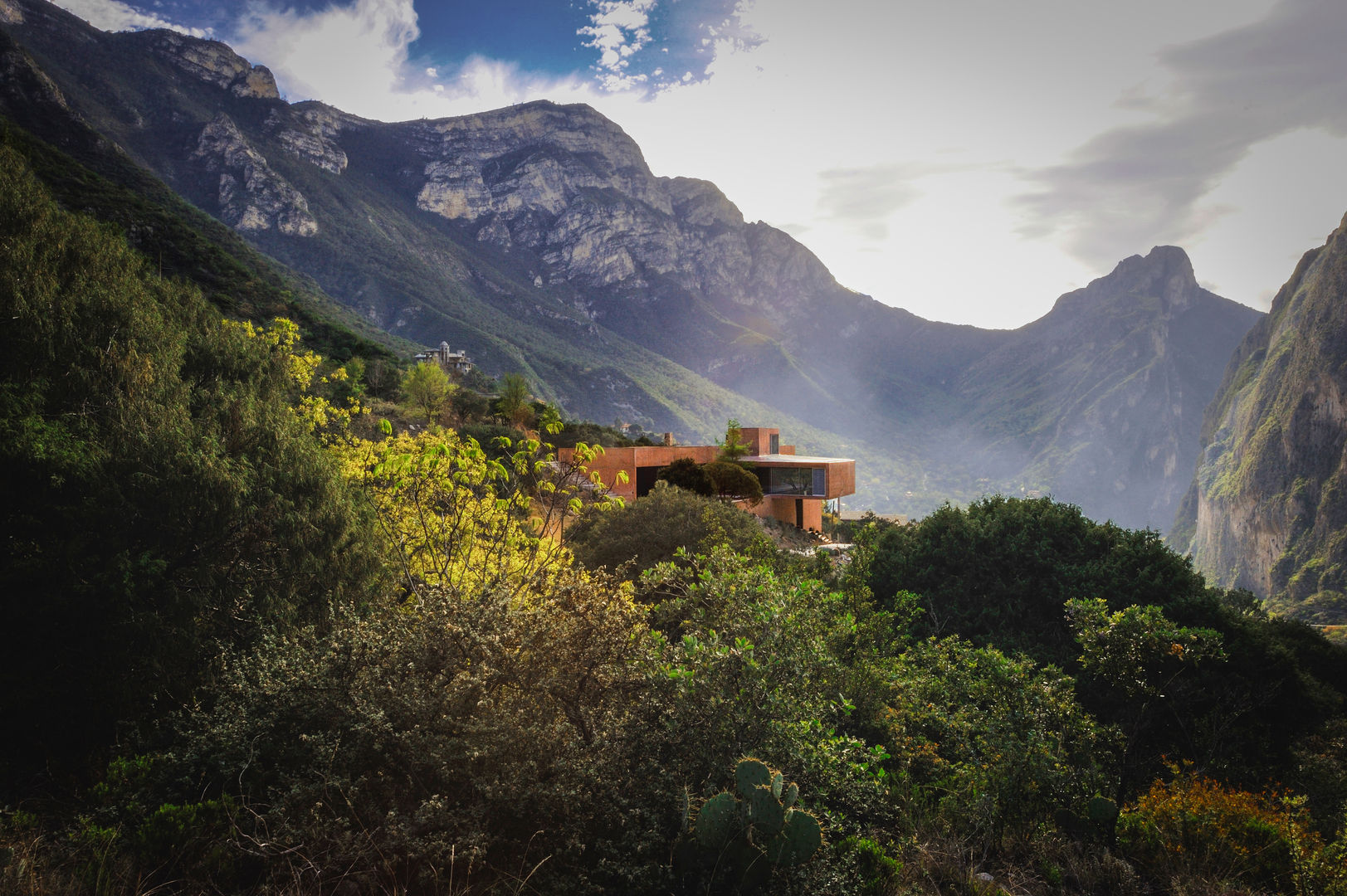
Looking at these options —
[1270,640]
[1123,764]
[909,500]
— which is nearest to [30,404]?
[1123,764]

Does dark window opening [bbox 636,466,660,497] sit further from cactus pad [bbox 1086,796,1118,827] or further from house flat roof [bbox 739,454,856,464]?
cactus pad [bbox 1086,796,1118,827]

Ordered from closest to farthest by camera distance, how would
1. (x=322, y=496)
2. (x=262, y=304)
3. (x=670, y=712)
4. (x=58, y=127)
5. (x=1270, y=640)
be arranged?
(x=670, y=712)
(x=322, y=496)
(x=1270, y=640)
(x=262, y=304)
(x=58, y=127)

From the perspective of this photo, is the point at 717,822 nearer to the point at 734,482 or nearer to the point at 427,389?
the point at 734,482

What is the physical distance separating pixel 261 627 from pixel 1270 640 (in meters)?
15.6

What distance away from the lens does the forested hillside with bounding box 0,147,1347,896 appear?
4.07m

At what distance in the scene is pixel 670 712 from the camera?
4.88 m

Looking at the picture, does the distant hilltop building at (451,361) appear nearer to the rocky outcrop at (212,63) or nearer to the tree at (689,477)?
the tree at (689,477)

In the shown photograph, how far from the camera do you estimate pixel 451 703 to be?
4.72 meters

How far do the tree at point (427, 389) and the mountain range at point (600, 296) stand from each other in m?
12.2

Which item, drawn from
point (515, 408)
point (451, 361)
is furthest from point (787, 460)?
point (451, 361)

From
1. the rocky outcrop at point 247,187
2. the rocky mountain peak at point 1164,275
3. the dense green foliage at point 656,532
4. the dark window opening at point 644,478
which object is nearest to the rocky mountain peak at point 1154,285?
the rocky mountain peak at point 1164,275

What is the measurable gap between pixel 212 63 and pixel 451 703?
5632 inches

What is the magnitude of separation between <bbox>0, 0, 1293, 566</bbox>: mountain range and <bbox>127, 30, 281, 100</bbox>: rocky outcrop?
1.21 feet

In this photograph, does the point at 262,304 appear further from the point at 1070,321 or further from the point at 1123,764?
the point at 1070,321
